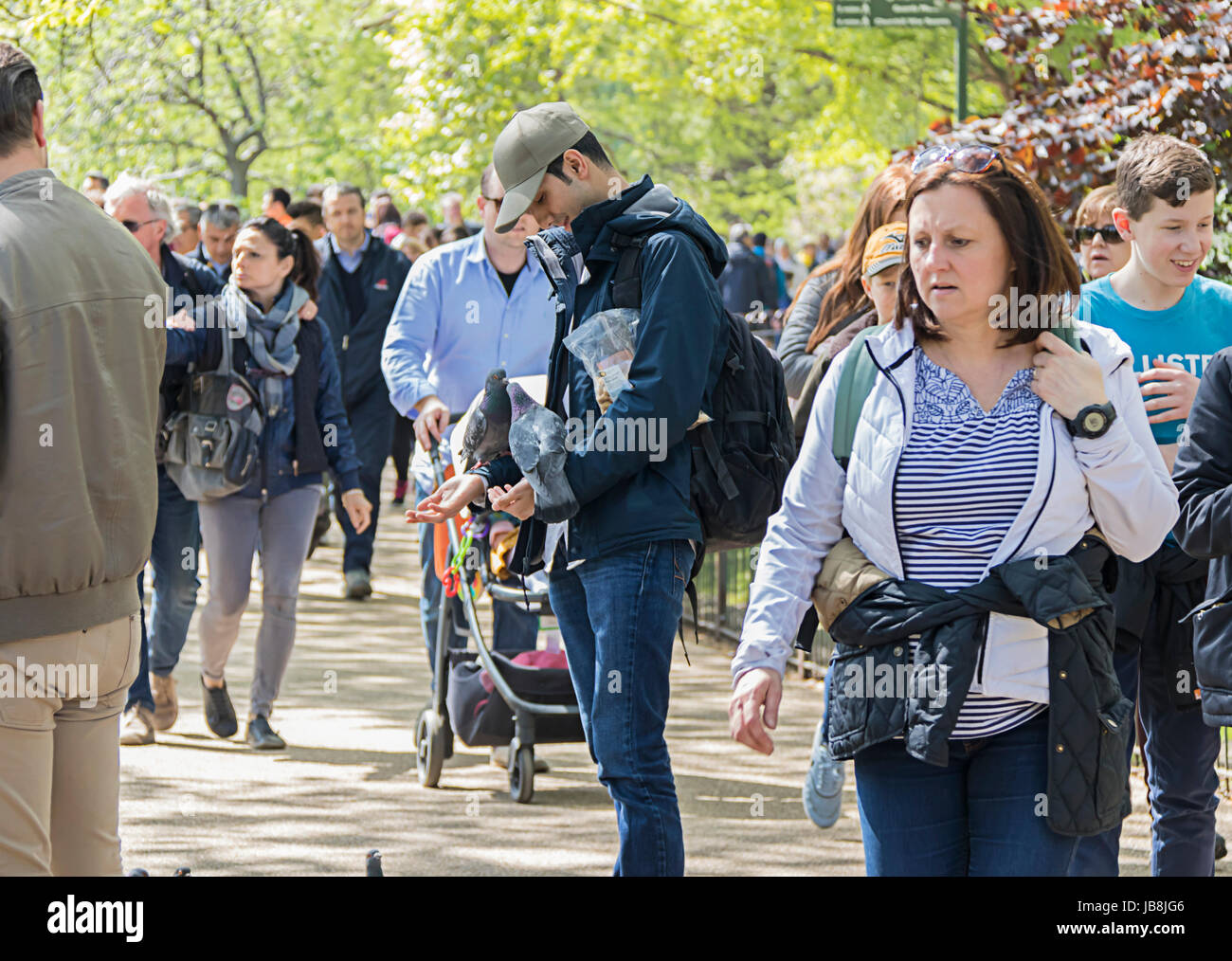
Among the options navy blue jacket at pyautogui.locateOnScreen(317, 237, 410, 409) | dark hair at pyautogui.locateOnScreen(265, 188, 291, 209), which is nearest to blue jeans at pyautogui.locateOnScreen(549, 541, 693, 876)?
navy blue jacket at pyautogui.locateOnScreen(317, 237, 410, 409)

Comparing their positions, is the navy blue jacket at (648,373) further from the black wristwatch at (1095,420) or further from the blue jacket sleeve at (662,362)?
the black wristwatch at (1095,420)

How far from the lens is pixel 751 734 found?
3.33 meters

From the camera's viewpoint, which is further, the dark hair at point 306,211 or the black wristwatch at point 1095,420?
the dark hair at point 306,211

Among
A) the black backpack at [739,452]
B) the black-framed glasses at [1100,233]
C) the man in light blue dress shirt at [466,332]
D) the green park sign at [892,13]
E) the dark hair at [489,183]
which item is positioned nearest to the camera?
the black backpack at [739,452]

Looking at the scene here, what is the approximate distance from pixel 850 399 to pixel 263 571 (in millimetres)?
4587

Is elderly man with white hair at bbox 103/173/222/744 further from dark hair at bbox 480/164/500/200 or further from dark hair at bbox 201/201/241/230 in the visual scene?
dark hair at bbox 201/201/241/230

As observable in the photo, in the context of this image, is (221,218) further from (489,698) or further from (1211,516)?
(1211,516)

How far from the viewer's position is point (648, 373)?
13.7 ft

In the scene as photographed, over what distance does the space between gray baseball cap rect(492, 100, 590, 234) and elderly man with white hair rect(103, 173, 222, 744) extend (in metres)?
3.37

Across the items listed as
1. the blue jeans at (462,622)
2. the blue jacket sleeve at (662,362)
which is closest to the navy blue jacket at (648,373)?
the blue jacket sleeve at (662,362)

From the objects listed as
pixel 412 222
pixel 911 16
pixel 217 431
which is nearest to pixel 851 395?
pixel 217 431

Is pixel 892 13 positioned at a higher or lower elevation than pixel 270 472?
higher

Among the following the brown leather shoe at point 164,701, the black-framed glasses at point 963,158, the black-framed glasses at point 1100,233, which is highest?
the black-framed glasses at point 1100,233

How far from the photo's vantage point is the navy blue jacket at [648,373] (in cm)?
418
